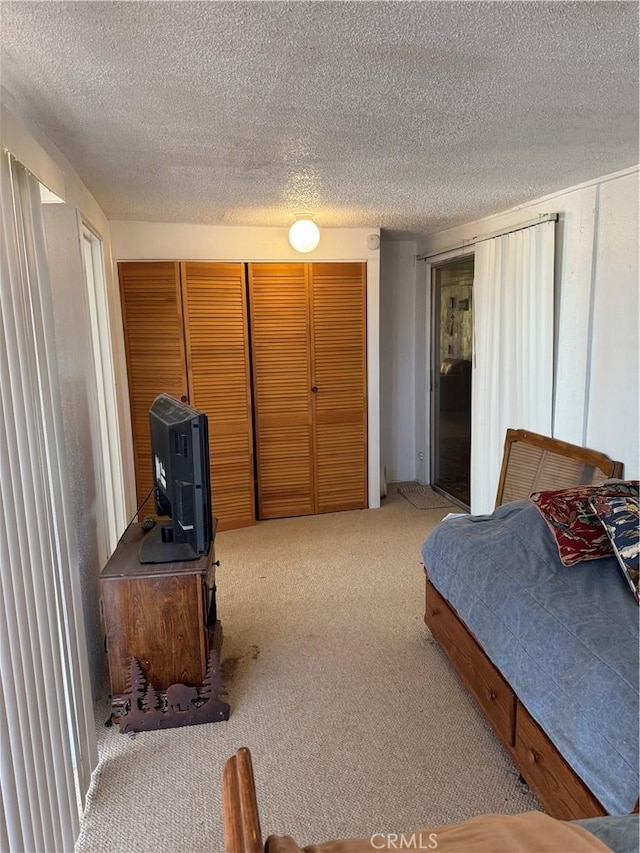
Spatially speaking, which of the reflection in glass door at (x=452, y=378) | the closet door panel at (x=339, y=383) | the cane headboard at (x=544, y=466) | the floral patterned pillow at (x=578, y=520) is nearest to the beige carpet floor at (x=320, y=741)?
the floral patterned pillow at (x=578, y=520)

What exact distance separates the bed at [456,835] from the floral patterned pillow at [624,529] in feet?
3.02

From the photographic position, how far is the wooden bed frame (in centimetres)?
154

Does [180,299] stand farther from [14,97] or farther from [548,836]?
[548,836]

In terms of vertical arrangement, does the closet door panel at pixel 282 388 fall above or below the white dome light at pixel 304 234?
below

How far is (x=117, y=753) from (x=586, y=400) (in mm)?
2724

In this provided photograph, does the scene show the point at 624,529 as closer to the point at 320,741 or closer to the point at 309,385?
the point at 320,741

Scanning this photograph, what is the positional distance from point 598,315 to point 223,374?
2.42m

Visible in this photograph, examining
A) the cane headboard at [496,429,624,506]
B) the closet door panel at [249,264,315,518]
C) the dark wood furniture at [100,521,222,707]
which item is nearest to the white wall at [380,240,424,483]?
the closet door panel at [249,264,315,518]

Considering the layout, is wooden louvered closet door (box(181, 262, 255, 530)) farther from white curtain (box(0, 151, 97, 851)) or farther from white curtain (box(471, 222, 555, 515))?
white curtain (box(0, 151, 97, 851))

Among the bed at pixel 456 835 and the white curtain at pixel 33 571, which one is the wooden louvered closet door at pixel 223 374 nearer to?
the white curtain at pixel 33 571

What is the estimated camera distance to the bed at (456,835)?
2.60ft

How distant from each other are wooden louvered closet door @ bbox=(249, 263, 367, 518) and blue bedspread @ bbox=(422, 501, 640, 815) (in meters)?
1.94

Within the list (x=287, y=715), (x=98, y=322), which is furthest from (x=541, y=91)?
(x=98, y=322)

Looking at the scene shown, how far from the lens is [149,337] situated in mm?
3852
